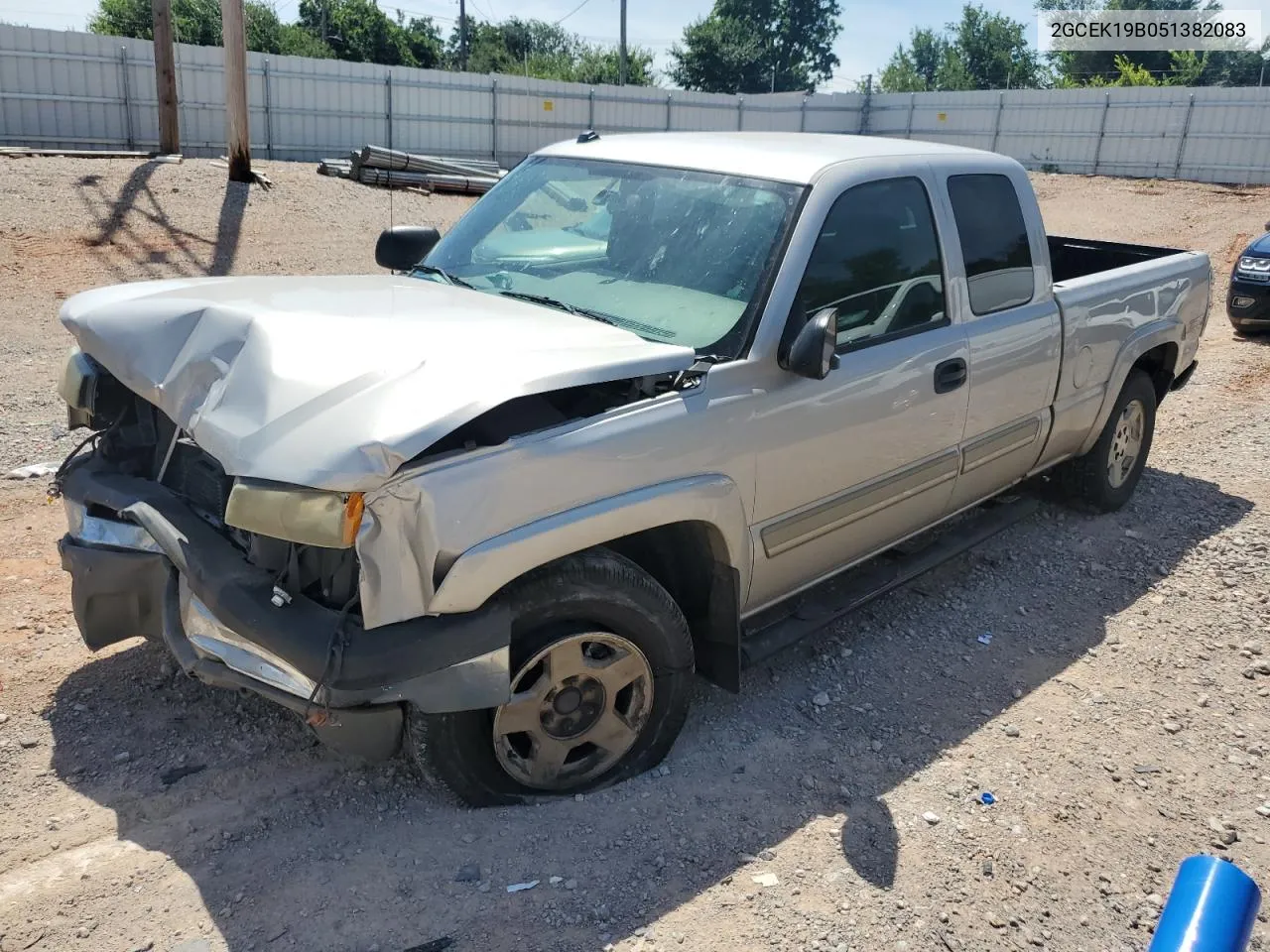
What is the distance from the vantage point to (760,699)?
13.0 feet

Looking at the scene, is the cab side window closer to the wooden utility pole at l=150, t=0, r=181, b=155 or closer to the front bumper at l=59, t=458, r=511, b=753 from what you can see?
the front bumper at l=59, t=458, r=511, b=753

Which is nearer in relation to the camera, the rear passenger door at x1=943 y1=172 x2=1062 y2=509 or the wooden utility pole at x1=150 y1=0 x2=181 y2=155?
the rear passenger door at x1=943 y1=172 x2=1062 y2=509

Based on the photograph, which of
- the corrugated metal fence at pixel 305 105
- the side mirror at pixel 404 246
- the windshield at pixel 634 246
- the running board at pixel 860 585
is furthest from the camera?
the corrugated metal fence at pixel 305 105

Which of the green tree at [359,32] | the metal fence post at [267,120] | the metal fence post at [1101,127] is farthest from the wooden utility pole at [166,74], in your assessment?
the green tree at [359,32]

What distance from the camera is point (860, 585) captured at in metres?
4.29

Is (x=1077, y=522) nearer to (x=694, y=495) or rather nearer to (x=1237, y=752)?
(x=1237, y=752)

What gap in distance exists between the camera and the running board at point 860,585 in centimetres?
379

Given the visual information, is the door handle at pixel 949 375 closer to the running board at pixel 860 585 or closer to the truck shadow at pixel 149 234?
the running board at pixel 860 585

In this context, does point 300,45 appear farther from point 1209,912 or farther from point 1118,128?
point 1209,912

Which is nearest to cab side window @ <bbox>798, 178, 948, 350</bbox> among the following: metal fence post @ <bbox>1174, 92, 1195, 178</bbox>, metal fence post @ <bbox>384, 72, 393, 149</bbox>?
metal fence post @ <bbox>384, 72, 393, 149</bbox>

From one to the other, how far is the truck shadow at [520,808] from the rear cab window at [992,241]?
148 cm

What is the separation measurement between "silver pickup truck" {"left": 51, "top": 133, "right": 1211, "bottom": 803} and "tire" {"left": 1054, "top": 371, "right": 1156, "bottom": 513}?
1.12 m

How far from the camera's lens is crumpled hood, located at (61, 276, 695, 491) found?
2.60 m

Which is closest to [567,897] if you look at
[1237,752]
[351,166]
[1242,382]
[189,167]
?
[1237,752]
